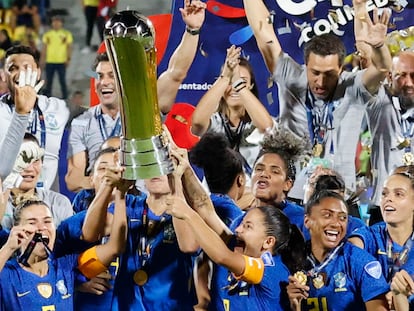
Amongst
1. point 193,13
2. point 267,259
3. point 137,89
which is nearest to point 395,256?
point 267,259

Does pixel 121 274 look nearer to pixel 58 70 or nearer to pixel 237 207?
pixel 237 207

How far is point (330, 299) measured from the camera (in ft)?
12.3

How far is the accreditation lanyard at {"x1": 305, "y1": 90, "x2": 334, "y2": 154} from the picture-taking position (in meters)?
4.11

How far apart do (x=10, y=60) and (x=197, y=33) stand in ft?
2.70

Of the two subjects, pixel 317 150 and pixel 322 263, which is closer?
pixel 322 263

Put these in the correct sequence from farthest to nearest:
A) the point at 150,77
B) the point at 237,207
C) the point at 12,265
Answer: the point at 237,207
the point at 12,265
the point at 150,77

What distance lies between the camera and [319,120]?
4.11 metres

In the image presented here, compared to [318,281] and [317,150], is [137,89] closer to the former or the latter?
[318,281]

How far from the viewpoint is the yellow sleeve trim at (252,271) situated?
11.9 feet

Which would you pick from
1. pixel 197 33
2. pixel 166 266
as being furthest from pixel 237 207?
pixel 197 33

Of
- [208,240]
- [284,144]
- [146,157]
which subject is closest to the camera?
[146,157]

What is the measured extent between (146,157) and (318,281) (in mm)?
1105

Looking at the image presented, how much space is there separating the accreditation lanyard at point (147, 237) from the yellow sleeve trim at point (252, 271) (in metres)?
0.38

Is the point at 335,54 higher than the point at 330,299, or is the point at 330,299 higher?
the point at 335,54
